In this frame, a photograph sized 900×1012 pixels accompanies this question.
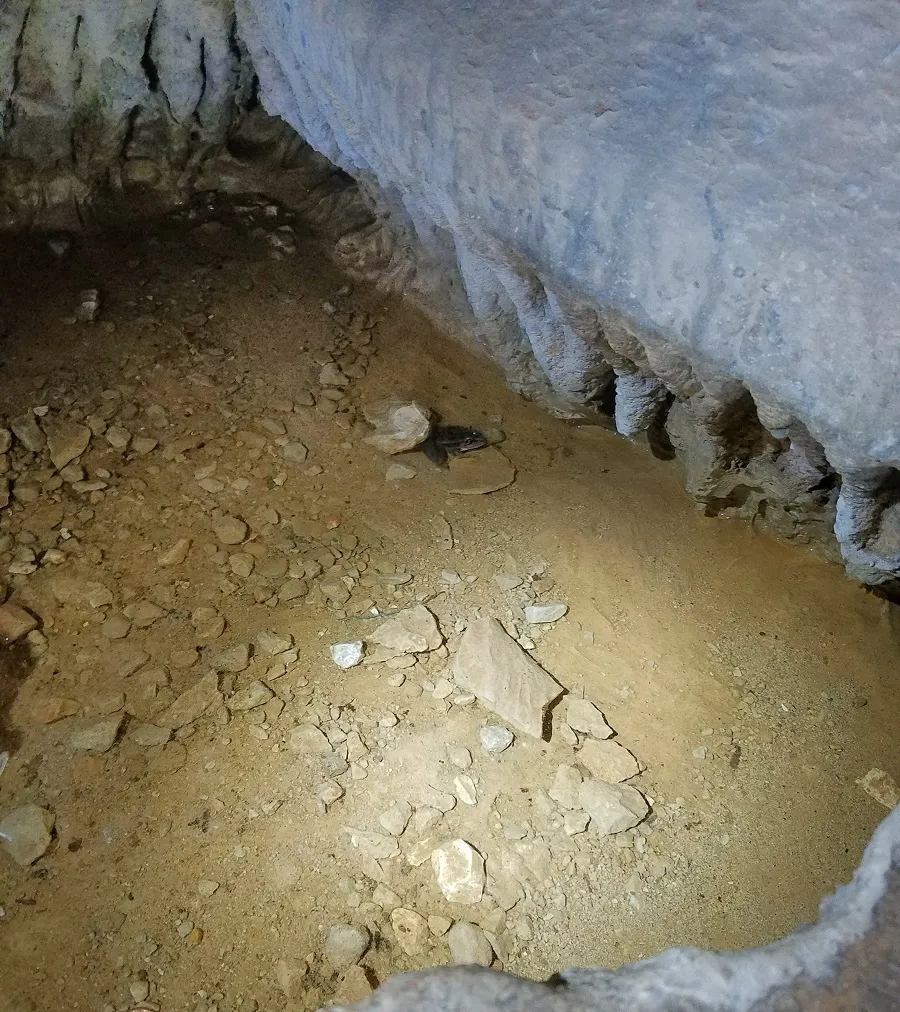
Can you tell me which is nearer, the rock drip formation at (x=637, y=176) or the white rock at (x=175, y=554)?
the rock drip formation at (x=637, y=176)

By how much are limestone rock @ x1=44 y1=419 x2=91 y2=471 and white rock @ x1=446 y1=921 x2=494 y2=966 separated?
6.18ft

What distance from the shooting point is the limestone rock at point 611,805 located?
220cm

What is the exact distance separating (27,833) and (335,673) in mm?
839

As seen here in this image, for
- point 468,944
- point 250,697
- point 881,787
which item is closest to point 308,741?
point 250,697

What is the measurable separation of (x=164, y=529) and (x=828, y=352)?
77.4 inches

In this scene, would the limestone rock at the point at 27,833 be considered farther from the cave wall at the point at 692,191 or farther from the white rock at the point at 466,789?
the cave wall at the point at 692,191

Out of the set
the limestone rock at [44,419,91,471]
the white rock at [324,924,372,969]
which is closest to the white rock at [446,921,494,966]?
the white rock at [324,924,372,969]

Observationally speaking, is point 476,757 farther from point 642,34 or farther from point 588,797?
point 642,34

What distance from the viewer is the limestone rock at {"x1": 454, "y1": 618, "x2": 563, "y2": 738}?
2383mm

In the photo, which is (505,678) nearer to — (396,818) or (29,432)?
(396,818)

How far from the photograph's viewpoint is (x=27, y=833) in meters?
2.10

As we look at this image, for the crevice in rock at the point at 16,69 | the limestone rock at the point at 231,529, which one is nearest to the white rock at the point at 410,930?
the limestone rock at the point at 231,529

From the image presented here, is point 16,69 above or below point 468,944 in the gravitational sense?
above

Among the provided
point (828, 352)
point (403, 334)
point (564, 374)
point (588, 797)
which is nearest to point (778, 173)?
point (828, 352)
